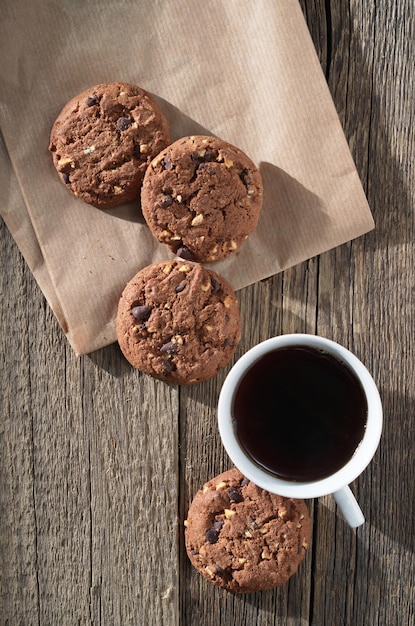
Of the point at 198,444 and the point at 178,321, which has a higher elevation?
the point at 178,321

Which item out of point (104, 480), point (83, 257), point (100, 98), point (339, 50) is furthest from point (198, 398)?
point (339, 50)

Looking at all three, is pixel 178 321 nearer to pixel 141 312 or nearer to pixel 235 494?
pixel 141 312

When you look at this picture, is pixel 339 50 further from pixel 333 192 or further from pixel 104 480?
pixel 104 480

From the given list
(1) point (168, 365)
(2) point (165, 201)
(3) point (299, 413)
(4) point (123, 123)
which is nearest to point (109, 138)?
(4) point (123, 123)

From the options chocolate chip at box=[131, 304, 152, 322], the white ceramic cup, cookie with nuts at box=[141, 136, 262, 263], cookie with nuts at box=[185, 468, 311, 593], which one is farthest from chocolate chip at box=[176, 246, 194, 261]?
cookie with nuts at box=[185, 468, 311, 593]

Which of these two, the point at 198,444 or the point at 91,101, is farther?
the point at 198,444
